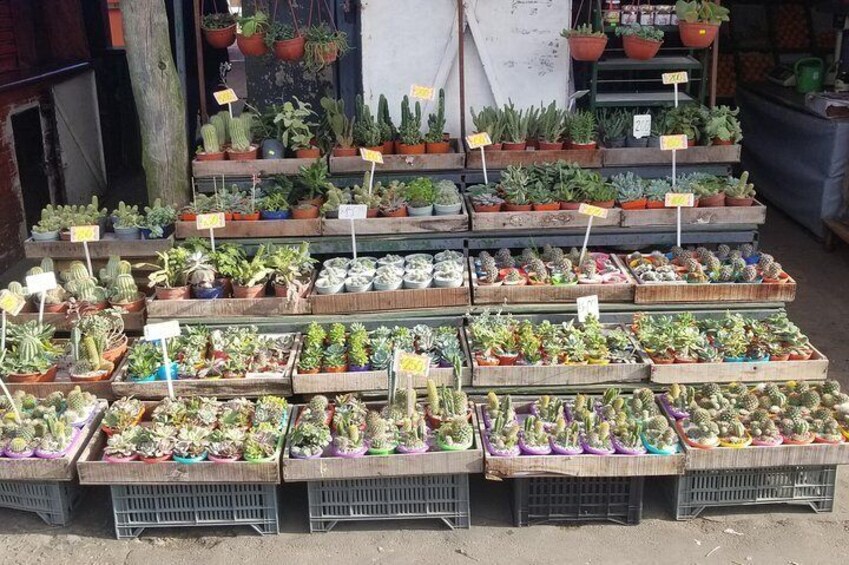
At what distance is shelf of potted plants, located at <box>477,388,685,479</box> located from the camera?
4652 millimetres

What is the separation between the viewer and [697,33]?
21.6ft

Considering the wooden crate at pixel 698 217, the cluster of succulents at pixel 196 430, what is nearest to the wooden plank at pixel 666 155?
the wooden crate at pixel 698 217

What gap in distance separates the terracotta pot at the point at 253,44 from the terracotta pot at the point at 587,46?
2309 millimetres

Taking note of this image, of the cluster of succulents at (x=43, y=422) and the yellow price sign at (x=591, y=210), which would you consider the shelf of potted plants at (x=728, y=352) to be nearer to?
the yellow price sign at (x=591, y=210)

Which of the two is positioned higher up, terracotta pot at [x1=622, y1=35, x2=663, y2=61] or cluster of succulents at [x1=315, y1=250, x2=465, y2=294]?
terracotta pot at [x1=622, y1=35, x2=663, y2=61]

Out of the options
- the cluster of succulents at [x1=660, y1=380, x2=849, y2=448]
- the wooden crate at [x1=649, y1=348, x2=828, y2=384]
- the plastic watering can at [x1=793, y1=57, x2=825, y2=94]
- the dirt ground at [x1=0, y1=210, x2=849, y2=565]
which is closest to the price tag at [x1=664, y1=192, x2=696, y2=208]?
the wooden crate at [x1=649, y1=348, x2=828, y2=384]

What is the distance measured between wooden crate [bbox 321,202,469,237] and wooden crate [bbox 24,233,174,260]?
1.15 metres

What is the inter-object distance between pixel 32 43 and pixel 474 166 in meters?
5.81

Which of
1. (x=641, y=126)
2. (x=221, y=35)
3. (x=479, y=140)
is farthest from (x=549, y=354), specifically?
(x=221, y=35)

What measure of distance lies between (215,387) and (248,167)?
80.4 inches

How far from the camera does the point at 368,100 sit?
24.0ft

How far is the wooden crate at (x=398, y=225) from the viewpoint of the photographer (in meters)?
6.02

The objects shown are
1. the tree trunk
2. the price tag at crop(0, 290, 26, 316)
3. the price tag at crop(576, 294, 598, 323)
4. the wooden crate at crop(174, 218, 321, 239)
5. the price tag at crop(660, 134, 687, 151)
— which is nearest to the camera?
the price tag at crop(0, 290, 26, 316)

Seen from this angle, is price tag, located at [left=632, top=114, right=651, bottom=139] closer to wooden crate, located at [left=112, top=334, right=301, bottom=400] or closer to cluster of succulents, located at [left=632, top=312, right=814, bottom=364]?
cluster of succulents, located at [left=632, top=312, right=814, bottom=364]
